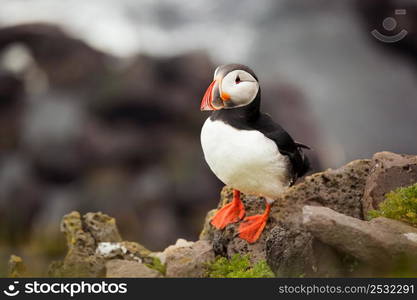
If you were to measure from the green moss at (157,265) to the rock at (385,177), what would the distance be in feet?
2.38

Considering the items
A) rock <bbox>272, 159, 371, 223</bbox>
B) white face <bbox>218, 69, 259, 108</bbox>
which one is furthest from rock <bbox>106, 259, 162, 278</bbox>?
white face <bbox>218, 69, 259, 108</bbox>

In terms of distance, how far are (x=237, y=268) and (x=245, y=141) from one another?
43cm

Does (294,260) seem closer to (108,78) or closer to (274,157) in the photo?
(274,157)

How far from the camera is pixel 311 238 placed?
6.64 ft

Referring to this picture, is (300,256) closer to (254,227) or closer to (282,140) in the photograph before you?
(254,227)

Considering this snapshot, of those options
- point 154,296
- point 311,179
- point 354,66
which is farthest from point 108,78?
point 154,296

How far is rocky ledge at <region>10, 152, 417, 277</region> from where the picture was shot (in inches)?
77.4

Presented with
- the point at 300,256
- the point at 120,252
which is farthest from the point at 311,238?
the point at 120,252

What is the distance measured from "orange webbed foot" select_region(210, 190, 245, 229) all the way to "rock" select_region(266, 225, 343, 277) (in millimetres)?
294

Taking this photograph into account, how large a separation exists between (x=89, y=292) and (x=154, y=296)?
20 centimetres

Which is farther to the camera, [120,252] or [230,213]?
[230,213]

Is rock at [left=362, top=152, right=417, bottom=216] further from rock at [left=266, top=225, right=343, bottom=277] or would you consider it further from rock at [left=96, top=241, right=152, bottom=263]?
rock at [left=96, top=241, right=152, bottom=263]

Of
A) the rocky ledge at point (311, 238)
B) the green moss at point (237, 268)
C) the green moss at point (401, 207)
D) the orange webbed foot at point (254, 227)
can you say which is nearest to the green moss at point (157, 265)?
the rocky ledge at point (311, 238)

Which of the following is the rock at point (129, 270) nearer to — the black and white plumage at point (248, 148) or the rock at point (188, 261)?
the rock at point (188, 261)
